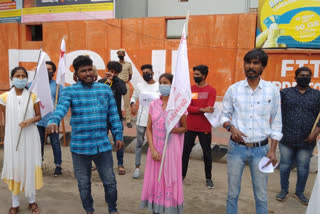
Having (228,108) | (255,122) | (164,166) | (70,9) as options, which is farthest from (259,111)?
(70,9)

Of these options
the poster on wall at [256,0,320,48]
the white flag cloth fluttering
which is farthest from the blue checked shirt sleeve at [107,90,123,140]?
the poster on wall at [256,0,320,48]

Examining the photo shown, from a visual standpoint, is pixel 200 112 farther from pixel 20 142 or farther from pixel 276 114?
pixel 20 142

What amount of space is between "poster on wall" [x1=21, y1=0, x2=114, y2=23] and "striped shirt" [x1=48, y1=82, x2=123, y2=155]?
351 inches

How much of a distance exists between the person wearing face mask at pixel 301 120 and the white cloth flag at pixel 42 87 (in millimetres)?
3039

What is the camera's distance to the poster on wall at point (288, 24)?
7848mm

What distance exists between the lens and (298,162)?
396 centimetres

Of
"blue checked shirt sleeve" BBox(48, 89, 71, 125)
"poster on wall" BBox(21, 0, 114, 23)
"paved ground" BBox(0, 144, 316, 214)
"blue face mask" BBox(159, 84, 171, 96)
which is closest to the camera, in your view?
"blue checked shirt sleeve" BBox(48, 89, 71, 125)

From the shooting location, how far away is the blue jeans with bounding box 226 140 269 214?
2.81m

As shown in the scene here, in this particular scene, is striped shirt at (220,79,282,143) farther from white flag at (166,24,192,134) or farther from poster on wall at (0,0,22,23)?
poster on wall at (0,0,22,23)

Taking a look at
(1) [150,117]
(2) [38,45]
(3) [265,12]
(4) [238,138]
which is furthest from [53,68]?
(2) [38,45]

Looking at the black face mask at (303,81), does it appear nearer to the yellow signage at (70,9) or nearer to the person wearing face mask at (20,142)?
the person wearing face mask at (20,142)

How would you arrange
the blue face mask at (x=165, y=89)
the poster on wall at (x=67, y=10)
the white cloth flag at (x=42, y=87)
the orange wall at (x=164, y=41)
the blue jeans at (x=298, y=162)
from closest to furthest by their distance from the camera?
the blue face mask at (x=165, y=89) → the white cloth flag at (x=42, y=87) → the blue jeans at (x=298, y=162) → the orange wall at (x=164, y=41) → the poster on wall at (x=67, y=10)

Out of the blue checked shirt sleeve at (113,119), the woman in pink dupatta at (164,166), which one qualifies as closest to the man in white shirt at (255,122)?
the woman in pink dupatta at (164,166)

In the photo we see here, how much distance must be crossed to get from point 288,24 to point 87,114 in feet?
22.9
